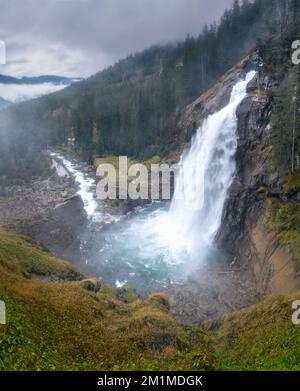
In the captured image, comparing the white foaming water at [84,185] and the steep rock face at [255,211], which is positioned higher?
the white foaming water at [84,185]

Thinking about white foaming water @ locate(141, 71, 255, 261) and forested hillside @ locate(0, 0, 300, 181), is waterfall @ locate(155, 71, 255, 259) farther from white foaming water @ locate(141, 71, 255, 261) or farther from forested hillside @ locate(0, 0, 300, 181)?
forested hillside @ locate(0, 0, 300, 181)

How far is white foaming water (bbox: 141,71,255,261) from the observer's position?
1869 inches

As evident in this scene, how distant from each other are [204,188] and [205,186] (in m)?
0.38

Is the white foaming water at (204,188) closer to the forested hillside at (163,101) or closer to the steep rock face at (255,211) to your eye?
the steep rock face at (255,211)

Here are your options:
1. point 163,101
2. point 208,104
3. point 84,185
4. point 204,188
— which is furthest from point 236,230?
point 163,101

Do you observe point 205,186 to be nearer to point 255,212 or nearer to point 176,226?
point 176,226

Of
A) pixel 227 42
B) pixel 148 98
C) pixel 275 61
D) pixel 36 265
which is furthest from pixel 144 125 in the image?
pixel 36 265

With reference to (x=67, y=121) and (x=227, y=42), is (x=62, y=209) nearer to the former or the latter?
(x=227, y=42)

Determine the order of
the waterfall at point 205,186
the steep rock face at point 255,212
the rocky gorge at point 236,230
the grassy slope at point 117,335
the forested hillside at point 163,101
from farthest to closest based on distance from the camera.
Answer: the forested hillside at point 163,101 → the waterfall at point 205,186 → the rocky gorge at point 236,230 → the steep rock face at point 255,212 → the grassy slope at point 117,335

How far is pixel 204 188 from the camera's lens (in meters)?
52.5

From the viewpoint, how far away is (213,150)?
52.3 meters

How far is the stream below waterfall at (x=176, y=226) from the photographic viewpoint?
4294 centimetres

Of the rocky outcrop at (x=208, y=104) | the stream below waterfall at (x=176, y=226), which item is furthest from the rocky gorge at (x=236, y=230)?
the stream below waterfall at (x=176, y=226)

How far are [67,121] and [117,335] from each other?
354ft
